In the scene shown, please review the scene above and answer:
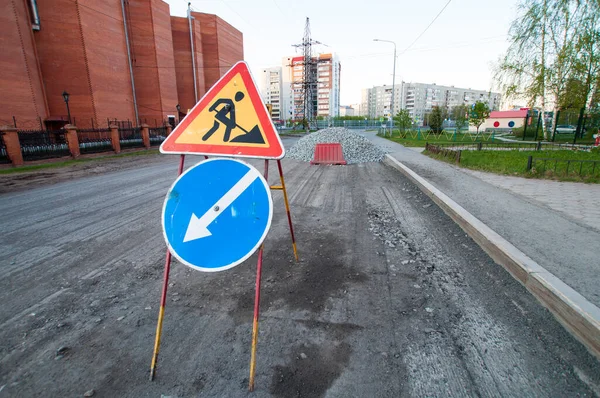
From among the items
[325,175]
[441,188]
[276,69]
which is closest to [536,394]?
[441,188]

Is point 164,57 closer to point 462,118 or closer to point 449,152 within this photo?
point 449,152

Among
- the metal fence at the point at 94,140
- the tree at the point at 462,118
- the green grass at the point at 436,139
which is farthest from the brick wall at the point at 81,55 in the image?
the tree at the point at 462,118

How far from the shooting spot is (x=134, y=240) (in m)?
4.32

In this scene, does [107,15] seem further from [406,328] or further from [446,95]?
[446,95]

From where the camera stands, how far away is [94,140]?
65.3ft

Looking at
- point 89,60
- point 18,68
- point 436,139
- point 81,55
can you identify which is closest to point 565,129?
point 436,139

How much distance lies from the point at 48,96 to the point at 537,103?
45.5 metres

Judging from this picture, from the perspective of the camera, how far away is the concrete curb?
2.17 meters

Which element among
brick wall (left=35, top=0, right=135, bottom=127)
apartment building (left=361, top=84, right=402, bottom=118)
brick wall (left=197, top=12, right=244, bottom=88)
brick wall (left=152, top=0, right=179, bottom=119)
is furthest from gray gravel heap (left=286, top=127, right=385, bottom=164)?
apartment building (left=361, top=84, right=402, bottom=118)

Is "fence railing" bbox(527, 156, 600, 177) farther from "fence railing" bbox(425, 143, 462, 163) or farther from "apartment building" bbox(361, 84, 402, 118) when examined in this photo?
"apartment building" bbox(361, 84, 402, 118)

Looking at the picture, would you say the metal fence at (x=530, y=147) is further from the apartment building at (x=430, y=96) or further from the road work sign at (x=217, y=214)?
the apartment building at (x=430, y=96)

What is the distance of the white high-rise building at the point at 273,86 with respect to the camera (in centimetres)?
14025

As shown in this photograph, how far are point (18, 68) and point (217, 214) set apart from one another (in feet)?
109

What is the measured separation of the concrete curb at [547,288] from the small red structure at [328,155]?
900 centimetres
